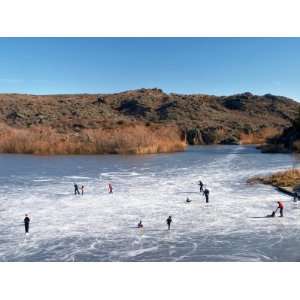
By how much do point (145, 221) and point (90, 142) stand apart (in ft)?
105

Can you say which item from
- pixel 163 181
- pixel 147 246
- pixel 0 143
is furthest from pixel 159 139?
pixel 147 246

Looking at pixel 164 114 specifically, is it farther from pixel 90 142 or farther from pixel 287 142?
pixel 90 142

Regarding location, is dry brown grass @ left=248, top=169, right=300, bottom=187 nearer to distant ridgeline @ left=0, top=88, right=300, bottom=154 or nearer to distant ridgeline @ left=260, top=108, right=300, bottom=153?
distant ridgeline @ left=260, top=108, right=300, bottom=153

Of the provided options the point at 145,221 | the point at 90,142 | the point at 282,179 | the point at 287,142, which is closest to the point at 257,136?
the point at 287,142

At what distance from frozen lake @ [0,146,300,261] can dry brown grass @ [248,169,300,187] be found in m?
0.77

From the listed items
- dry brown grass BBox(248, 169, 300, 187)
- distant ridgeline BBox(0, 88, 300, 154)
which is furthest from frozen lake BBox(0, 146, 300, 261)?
distant ridgeline BBox(0, 88, 300, 154)

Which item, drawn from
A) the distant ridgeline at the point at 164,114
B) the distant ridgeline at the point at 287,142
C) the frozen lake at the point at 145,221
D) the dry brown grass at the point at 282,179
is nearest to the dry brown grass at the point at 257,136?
the distant ridgeline at the point at 164,114

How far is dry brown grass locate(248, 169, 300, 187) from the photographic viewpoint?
67.8ft

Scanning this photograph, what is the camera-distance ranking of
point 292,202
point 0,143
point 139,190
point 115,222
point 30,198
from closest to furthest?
point 115,222 → point 292,202 → point 30,198 → point 139,190 → point 0,143

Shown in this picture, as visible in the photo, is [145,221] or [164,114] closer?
[145,221]

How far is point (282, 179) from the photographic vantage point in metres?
21.7
